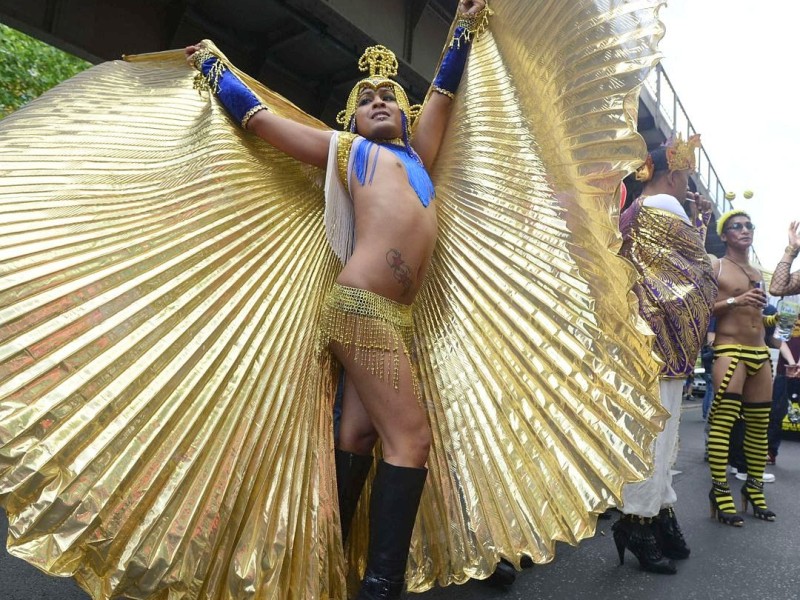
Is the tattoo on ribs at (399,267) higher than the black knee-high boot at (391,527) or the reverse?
higher

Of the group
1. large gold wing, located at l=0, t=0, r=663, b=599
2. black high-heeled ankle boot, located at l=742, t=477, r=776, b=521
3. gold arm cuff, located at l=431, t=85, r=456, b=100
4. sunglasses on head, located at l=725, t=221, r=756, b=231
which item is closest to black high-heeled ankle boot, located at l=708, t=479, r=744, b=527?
black high-heeled ankle boot, located at l=742, t=477, r=776, b=521

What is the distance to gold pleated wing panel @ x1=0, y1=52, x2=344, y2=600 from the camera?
3.80 feet

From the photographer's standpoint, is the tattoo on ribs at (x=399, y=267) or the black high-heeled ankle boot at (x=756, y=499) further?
the black high-heeled ankle boot at (x=756, y=499)

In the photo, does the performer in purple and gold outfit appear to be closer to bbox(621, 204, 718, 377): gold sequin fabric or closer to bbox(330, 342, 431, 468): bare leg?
bbox(621, 204, 718, 377): gold sequin fabric

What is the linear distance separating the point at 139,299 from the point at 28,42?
8.54 metres

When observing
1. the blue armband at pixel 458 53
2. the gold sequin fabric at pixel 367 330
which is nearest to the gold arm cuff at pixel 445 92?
the blue armband at pixel 458 53

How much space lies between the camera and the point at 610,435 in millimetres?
1537

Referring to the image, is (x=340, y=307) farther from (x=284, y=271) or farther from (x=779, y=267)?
(x=779, y=267)

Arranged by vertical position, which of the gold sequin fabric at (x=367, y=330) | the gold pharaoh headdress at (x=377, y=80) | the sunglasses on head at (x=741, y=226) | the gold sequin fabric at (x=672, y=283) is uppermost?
the sunglasses on head at (x=741, y=226)

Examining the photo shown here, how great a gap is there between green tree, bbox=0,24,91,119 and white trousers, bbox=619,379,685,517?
783 centimetres

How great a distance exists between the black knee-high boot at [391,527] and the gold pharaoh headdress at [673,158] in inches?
81.9

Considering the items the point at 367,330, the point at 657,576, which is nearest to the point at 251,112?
the point at 367,330

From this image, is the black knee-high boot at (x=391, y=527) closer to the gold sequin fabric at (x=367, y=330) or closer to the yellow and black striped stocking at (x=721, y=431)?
the gold sequin fabric at (x=367, y=330)

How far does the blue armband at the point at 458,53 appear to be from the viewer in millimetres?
1923
